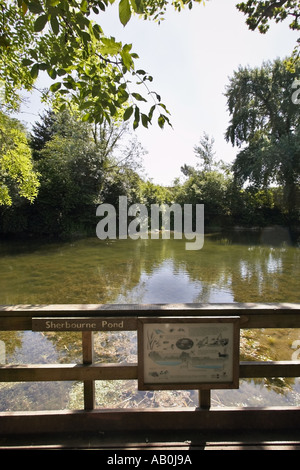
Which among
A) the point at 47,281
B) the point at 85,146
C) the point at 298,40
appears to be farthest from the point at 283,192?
the point at 47,281

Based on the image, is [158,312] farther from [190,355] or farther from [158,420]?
[158,420]

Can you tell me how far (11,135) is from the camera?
7008 mm

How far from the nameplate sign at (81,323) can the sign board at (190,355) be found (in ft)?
0.42

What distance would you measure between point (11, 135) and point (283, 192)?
20429mm

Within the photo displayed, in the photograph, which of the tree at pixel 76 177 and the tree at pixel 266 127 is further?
the tree at pixel 266 127

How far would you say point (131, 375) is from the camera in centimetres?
158

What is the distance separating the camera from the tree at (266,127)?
2025 centimetres

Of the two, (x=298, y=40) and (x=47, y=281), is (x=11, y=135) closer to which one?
(x=47, y=281)

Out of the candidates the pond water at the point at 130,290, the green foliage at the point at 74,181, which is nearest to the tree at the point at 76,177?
the green foliage at the point at 74,181

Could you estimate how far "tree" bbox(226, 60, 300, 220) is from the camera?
20250 mm

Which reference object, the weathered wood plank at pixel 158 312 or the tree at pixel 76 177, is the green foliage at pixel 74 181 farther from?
the weathered wood plank at pixel 158 312
